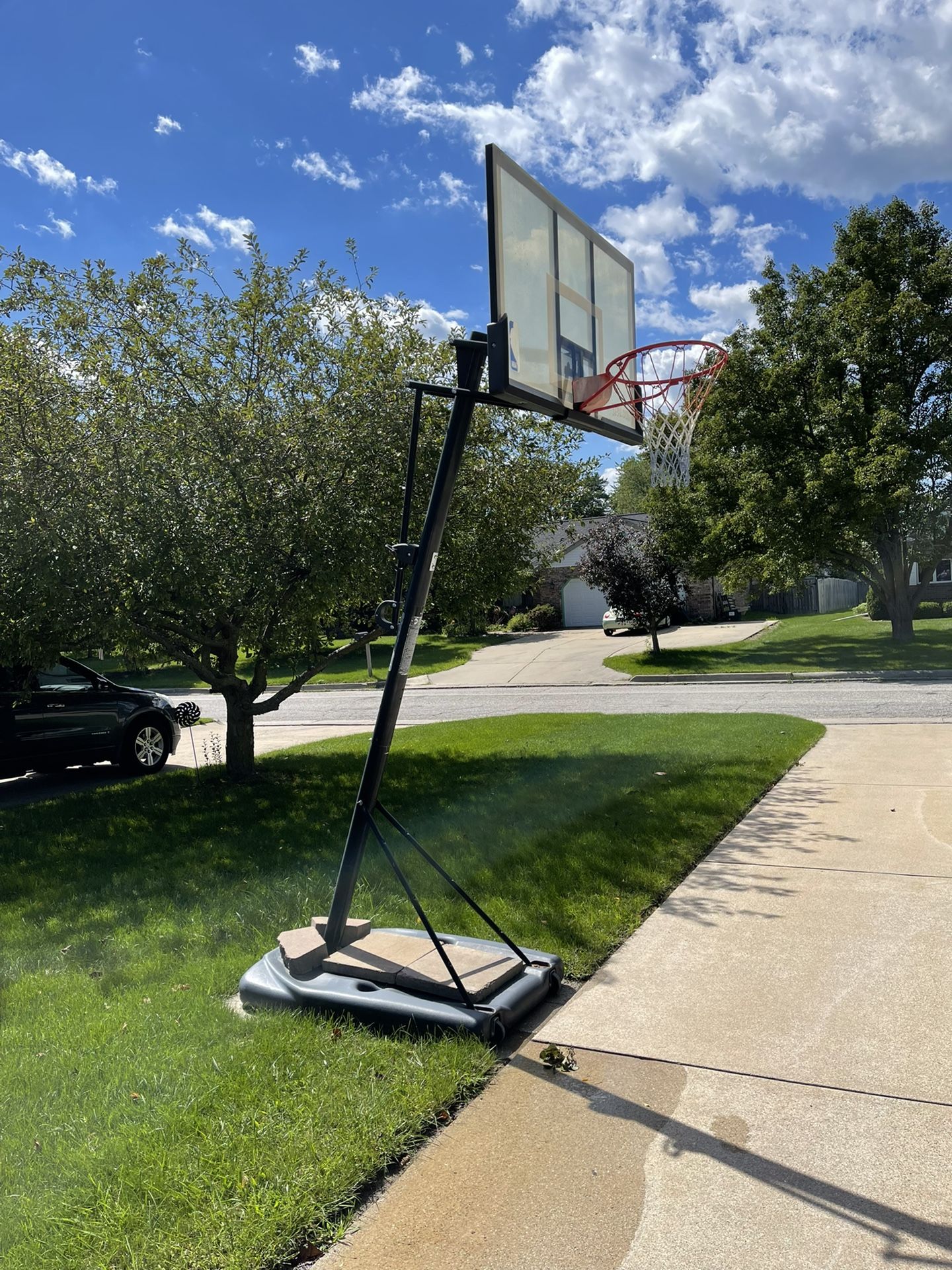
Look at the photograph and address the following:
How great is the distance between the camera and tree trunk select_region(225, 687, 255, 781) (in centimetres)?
998

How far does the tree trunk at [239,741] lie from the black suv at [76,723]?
185cm

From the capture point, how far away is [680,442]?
8.55 metres

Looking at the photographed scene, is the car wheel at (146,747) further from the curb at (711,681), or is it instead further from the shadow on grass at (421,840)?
the curb at (711,681)

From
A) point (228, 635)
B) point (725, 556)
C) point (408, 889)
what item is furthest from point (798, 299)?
point (408, 889)

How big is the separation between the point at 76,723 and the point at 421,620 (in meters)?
7.67

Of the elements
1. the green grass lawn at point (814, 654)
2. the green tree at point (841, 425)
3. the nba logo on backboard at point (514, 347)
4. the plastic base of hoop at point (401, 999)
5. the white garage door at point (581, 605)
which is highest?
the green tree at point (841, 425)

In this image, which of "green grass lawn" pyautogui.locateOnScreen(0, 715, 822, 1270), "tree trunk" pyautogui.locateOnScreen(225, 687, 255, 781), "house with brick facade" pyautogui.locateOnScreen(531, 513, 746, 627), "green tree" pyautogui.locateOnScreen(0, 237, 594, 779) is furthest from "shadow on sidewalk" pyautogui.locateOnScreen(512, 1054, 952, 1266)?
"house with brick facade" pyautogui.locateOnScreen(531, 513, 746, 627)

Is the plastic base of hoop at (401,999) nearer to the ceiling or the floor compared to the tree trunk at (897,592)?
nearer to the floor

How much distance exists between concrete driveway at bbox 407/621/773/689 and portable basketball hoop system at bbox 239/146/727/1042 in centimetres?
1688

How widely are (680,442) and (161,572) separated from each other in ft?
15.0

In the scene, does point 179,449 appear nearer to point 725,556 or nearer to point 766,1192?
point 766,1192

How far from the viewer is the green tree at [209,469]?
25.7 feet

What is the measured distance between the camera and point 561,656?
2822cm

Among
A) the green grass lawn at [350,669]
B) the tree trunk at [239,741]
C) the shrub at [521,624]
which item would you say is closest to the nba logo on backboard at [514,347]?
the tree trunk at [239,741]
